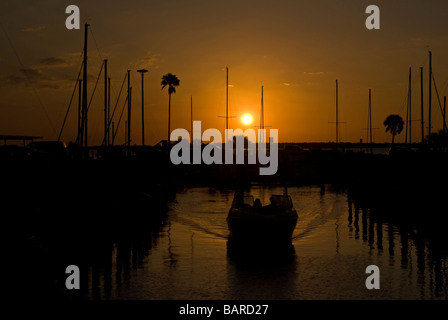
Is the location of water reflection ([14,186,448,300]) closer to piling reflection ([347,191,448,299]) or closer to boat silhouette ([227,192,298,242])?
piling reflection ([347,191,448,299])

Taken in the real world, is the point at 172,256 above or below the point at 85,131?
below

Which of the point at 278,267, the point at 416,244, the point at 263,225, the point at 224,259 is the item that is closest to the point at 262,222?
the point at 263,225

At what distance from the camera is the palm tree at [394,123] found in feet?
495

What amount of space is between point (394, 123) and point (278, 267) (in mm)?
133173

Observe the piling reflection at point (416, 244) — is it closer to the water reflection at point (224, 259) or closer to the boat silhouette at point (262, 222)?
the water reflection at point (224, 259)

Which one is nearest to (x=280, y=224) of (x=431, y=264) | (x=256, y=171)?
(x=431, y=264)

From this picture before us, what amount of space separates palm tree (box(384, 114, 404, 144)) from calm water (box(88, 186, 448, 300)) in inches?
4598

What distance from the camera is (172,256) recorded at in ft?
92.1

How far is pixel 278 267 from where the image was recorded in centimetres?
2541

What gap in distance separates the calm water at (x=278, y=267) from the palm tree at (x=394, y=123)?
116780mm

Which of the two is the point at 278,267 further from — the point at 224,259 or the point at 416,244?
the point at 416,244

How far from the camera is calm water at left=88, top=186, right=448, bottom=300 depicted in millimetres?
21109

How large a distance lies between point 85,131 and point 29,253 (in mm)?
35880
